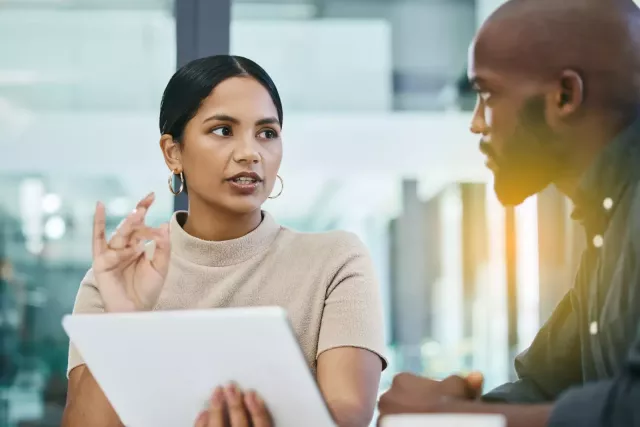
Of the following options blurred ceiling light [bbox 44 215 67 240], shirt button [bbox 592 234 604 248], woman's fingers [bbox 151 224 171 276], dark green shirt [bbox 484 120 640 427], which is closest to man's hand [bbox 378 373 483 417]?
dark green shirt [bbox 484 120 640 427]

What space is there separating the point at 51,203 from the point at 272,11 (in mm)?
1071

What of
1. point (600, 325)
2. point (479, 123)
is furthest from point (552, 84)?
point (600, 325)

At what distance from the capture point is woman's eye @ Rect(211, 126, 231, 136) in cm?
169

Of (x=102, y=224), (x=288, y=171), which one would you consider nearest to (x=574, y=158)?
(x=102, y=224)

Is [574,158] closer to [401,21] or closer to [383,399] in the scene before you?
[383,399]

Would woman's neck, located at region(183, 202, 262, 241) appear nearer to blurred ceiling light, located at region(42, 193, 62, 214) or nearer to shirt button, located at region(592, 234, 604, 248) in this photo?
shirt button, located at region(592, 234, 604, 248)

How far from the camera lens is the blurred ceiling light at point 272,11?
295 centimetres

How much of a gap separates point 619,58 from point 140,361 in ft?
2.49

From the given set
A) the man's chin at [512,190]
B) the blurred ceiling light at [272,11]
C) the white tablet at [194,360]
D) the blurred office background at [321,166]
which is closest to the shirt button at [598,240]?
the man's chin at [512,190]

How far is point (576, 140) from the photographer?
1.18 metres

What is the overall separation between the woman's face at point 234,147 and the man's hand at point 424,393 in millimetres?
635

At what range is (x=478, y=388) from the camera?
3.82 ft

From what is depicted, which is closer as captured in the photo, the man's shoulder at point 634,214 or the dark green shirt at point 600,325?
the dark green shirt at point 600,325

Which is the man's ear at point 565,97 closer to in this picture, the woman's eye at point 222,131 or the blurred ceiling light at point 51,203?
the woman's eye at point 222,131
